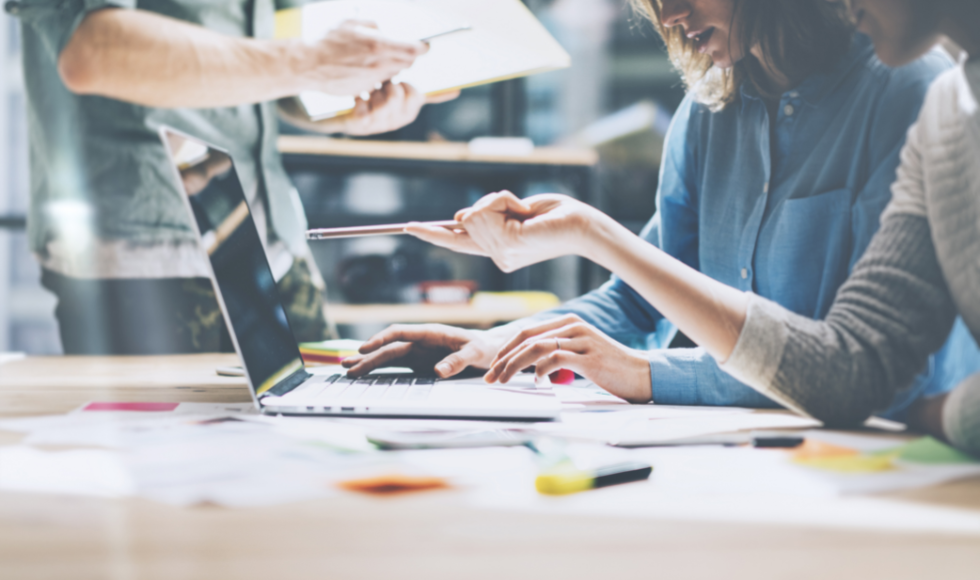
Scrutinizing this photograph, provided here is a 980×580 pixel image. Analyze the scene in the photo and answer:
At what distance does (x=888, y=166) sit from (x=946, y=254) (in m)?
Answer: 0.11

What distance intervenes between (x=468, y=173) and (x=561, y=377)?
3.82 ft

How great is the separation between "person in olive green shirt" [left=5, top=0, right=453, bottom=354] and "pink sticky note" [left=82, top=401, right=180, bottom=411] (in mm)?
355

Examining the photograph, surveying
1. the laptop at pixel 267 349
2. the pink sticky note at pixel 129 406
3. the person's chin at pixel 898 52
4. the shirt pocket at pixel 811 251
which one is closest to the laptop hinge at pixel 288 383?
the laptop at pixel 267 349

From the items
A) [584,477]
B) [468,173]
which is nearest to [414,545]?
[584,477]

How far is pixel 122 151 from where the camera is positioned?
993 mm

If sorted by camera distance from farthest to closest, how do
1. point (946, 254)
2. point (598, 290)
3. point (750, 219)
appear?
point (598, 290)
point (750, 219)
point (946, 254)

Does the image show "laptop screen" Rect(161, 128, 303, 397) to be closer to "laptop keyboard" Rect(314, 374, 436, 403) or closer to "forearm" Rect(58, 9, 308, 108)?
"laptop keyboard" Rect(314, 374, 436, 403)

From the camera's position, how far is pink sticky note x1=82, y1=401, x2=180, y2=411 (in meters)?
0.63

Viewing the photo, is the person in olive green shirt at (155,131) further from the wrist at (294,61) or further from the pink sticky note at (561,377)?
the pink sticky note at (561,377)

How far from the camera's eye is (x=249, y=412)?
63 cm

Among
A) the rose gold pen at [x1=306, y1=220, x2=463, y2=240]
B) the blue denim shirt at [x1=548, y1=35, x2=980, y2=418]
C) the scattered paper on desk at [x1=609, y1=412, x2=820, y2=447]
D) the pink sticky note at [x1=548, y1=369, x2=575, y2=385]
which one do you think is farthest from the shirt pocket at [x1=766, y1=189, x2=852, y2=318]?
the rose gold pen at [x1=306, y1=220, x2=463, y2=240]

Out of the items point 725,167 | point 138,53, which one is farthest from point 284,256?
point 725,167

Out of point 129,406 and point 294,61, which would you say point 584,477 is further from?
point 294,61

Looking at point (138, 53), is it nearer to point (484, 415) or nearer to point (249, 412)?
point (249, 412)
